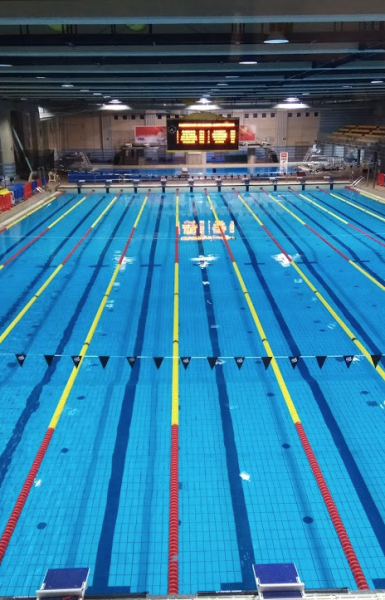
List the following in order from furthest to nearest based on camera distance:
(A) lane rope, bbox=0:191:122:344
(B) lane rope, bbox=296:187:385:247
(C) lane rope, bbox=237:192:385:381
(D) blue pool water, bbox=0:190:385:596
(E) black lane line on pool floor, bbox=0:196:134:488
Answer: (B) lane rope, bbox=296:187:385:247, (A) lane rope, bbox=0:191:122:344, (C) lane rope, bbox=237:192:385:381, (E) black lane line on pool floor, bbox=0:196:134:488, (D) blue pool water, bbox=0:190:385:596

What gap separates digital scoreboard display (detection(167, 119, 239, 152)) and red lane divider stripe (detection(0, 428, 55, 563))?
16482mm

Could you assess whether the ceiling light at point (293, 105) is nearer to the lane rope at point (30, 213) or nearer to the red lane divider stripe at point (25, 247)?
the lane rope at point (30, 213)

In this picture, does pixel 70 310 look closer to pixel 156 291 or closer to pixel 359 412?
pixel 156 291

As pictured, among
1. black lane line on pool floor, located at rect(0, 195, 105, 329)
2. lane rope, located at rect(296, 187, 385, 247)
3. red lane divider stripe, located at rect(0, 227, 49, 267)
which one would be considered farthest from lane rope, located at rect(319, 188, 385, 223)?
red lane divider stripe, located at rect(0, 227, 49, 267)

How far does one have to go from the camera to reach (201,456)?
4754mm

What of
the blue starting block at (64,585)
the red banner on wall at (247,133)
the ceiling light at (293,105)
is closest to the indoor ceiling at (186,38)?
→ the blue starting block at (64,585)

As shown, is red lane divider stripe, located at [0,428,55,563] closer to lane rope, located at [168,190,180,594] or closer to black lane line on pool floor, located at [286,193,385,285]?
lane rope, located at [168,190,180,594]

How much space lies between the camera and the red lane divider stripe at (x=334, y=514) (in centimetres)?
349

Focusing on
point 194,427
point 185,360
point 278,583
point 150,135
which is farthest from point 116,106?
point 278,583

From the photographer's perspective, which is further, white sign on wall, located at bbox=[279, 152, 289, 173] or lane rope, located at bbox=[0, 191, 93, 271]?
white sign on wall, located at bbox=[279, 152, 289, 173]

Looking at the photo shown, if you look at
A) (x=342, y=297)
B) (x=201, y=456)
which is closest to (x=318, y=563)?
(x=201, y=456)

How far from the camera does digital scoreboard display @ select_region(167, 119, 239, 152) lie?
19.5m

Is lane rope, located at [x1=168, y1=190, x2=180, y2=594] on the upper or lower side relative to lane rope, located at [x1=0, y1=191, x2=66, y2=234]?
lower

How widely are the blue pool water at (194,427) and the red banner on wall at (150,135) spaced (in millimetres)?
19886
